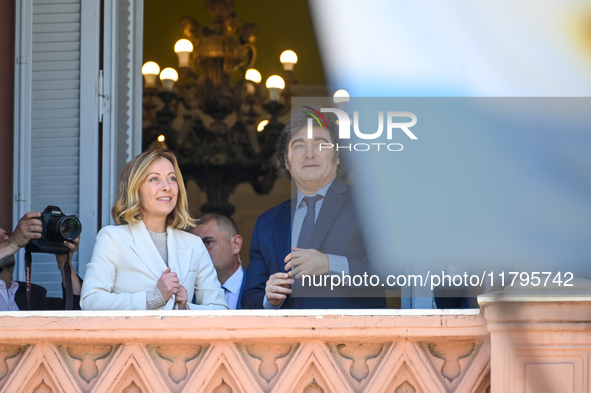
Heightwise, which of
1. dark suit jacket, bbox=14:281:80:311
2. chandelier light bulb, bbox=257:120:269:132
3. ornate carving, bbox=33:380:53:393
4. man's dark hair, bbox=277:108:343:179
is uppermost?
chandelier light bulb, bbox=257:120:269:132

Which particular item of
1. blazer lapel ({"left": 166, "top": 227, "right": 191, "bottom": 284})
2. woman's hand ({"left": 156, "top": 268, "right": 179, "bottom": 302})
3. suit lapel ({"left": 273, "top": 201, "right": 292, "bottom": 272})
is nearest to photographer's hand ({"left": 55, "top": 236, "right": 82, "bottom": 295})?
blazer lapel ({"left": 166, "top": 227, "right": 191, "bottom": 284})

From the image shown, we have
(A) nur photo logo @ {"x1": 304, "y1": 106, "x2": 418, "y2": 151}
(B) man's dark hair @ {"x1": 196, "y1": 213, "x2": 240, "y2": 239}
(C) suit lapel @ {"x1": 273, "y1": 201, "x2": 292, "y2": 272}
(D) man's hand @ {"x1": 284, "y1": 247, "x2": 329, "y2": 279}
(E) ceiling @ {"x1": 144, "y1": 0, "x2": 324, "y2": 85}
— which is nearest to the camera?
(D) man's hand @ {"x1": 284, "y1": 247, "x2": 329, "y2": 279}

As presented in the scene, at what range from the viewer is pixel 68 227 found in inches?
183

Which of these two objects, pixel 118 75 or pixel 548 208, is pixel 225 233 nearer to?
pixel 118 75

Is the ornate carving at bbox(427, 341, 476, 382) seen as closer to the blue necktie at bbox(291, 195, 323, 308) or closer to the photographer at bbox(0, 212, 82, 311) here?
the blue necktie at bbox(291, 195, 323, 308)

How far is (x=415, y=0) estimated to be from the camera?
17.6 ft

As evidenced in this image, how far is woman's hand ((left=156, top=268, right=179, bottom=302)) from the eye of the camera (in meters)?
4.13

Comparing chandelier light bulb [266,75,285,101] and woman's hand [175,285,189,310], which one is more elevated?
chandelier light bulb [266,75,285,101]

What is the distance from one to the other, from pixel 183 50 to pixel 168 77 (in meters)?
0.35

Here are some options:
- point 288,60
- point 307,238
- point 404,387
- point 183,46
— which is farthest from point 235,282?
point 288,60

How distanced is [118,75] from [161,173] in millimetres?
1298

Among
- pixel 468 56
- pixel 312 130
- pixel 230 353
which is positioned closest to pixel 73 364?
pixel 230 353

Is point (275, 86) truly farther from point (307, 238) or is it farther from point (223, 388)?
point (223, 388)

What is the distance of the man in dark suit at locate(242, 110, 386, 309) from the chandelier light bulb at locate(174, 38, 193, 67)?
3905 millimetres
